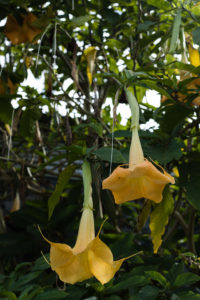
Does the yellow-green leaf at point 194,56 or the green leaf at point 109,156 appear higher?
the yellow-green leaf at point 194,56

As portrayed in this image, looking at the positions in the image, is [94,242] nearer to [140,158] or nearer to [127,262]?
[140,158]

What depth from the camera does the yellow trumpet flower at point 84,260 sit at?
0.60 m

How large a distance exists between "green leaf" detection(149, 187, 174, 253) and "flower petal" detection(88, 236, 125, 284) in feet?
0.79

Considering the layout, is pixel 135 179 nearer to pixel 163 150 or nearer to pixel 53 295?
pixel 163 150

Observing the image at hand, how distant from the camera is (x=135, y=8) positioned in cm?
153

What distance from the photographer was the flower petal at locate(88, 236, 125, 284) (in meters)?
0.59

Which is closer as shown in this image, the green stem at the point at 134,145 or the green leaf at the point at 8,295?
the green stem at the point at 134,145

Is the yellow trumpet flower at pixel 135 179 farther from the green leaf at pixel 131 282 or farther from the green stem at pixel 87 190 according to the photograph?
the green leaf at pixel 131 282

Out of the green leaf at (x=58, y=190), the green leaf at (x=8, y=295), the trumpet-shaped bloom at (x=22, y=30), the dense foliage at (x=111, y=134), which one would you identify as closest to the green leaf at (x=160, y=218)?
the dense foliage at (x=111, y=134)

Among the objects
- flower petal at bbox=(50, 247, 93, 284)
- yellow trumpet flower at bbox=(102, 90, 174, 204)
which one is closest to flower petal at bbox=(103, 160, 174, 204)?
yellow trumpet flower at bbox=(102, 90, 174, 204)

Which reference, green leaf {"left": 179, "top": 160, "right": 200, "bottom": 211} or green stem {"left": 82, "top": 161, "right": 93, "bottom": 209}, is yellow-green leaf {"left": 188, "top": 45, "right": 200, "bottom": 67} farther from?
green stem {"left": 82, "top": 161, "right": 93, "bottom": 209}

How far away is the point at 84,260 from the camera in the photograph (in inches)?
24.6

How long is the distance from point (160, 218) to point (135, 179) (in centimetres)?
24

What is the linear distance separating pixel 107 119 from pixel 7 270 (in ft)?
2.73
